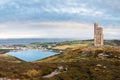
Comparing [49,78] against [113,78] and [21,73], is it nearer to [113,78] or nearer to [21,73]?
[21,73]

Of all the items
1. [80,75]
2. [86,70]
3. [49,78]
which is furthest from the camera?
[86,70]

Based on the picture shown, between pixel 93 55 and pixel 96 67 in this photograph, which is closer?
pixel 96 67

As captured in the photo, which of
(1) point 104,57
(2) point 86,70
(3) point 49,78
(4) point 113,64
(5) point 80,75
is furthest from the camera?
(1) point 104,57

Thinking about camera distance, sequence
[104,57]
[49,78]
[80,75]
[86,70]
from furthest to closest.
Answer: [104,57], [86,70], [80,75], [49,78]

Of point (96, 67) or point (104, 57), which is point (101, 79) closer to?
point (96, 67)

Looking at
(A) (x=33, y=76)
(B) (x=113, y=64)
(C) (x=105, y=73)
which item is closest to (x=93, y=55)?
(B) (x=113, y=64)

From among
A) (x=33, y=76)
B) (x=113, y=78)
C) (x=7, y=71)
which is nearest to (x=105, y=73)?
(x=113, y=78)

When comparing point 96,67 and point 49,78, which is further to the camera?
point 96,67

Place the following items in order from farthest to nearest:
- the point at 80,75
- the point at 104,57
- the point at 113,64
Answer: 1. the point at 104,57
2. the point at 113,64
3. the point at 80,75

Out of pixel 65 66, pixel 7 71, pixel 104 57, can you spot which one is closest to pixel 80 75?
pixel 65 66
